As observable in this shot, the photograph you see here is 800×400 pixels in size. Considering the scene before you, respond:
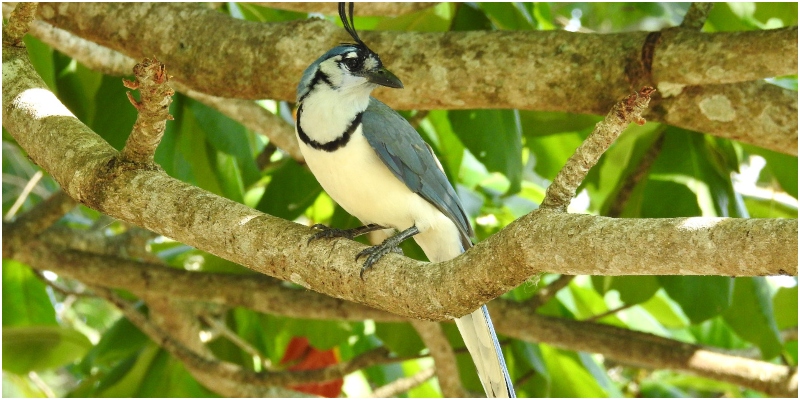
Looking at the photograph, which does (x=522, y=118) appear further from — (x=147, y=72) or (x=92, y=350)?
(x=92, y=350)

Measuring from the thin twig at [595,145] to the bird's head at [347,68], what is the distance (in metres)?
1.36

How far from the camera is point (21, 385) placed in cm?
434

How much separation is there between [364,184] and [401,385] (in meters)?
1.76

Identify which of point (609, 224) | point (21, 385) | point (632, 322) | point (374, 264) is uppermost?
point (632, 322)

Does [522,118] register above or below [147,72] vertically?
above

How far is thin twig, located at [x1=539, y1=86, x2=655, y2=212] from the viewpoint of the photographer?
1802 mm

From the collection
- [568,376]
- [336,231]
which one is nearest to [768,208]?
[568,376]

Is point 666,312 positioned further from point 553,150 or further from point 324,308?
point 324,308

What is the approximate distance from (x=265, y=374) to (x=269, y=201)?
84cm

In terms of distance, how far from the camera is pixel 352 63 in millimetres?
3201

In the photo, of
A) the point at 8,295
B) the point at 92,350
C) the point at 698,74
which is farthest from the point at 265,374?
the point at 698,74

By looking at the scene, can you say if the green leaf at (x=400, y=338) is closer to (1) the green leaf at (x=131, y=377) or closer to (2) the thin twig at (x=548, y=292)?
(2) the thin twig at (x=548, y=292)

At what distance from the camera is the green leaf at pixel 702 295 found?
11.6ft

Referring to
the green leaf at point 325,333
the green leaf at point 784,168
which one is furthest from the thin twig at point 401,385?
the green leaf at point 784,168
